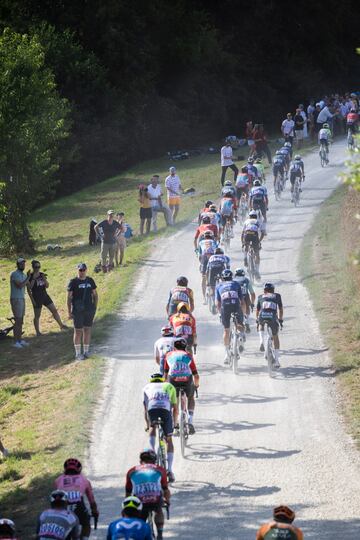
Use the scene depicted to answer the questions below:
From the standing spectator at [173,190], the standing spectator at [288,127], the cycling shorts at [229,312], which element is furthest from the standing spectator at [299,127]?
the cycling shorts at [229,312]

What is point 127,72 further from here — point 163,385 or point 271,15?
point 163,385

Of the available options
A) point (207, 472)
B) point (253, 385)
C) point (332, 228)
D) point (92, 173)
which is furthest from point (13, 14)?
point (207, 472)

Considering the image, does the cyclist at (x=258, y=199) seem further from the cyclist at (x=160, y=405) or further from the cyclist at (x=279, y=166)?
the cyclist at (x=160, y=405)

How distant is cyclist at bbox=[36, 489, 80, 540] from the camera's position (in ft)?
37.3

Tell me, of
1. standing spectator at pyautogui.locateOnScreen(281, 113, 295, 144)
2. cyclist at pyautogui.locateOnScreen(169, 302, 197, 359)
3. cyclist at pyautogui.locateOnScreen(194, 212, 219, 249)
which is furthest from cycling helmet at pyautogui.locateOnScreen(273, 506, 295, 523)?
standing spectator at pyautogui.locateOnScreen(281, 113, 295, 144)

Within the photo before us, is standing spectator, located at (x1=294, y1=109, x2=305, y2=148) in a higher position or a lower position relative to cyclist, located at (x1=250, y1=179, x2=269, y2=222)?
higher

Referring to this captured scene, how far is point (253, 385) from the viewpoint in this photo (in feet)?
65.7

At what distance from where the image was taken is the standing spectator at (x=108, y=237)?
→ 3042 cm

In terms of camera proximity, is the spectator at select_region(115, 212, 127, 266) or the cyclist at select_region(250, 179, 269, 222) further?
the spectator at select_region(115, 212, 127, 266)

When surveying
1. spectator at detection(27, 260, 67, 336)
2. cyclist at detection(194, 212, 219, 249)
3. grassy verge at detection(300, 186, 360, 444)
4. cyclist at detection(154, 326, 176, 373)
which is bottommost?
grassy verge at detection(300, 186, 360, 444)

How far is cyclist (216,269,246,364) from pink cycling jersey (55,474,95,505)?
8957 millimetres

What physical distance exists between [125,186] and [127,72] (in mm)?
10312

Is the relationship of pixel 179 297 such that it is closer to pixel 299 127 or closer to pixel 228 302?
pixel 228 302

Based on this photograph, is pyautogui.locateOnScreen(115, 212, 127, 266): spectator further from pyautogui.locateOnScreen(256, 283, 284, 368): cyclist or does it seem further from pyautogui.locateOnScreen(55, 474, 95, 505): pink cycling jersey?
pyautogui.locateOnScreen(55, 474, 95, 505): pink cycling jersey
